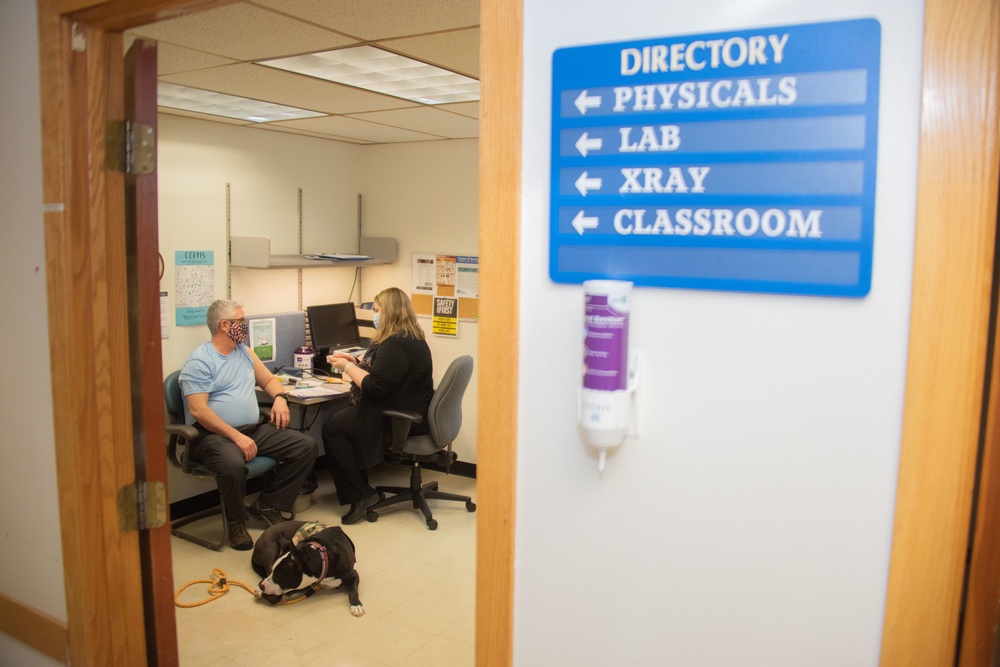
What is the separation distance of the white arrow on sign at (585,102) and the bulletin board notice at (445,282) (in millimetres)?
3916

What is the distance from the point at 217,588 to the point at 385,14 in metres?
2.60

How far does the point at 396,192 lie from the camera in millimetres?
5227

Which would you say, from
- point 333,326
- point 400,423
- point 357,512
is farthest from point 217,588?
point 333,326

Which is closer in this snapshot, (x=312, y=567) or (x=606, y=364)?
(x=606, y=364)

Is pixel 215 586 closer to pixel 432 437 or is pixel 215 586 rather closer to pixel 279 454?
pixel 279 454

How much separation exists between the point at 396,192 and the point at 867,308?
184 inches

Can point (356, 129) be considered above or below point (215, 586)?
above

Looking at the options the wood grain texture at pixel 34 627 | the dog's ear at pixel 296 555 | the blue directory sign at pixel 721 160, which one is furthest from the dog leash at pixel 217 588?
the blue directory sign at pixel 721 160

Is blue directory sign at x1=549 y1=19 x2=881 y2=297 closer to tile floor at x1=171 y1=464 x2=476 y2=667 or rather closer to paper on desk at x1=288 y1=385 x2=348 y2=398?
tile floor at x1=171 y1=464 x2=476 y2=667

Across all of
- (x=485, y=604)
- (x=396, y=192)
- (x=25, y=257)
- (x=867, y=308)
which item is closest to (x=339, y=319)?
(x=396, y=192)

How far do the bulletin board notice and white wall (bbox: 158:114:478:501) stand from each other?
64 mm

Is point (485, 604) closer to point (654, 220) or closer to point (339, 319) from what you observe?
point (654, 220)

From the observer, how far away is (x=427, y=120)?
13.5ft

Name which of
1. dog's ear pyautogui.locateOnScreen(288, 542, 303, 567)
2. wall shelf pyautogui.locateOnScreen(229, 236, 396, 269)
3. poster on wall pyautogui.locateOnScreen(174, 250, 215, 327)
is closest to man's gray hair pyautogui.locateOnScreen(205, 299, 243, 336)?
poster on wall pyautogui.locateOnScreen(174, 250, 215, 327)
